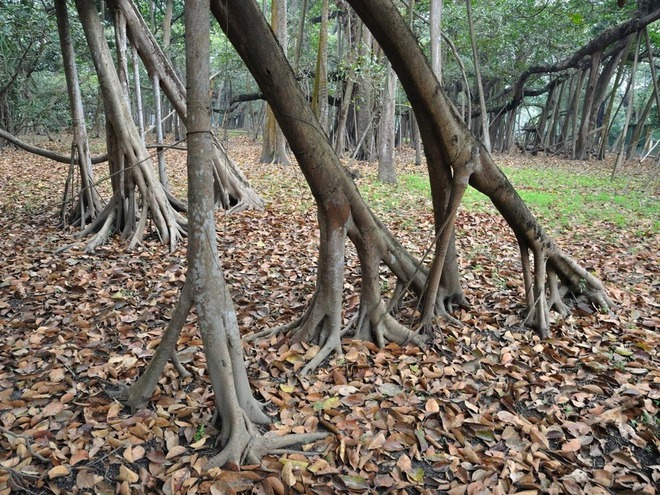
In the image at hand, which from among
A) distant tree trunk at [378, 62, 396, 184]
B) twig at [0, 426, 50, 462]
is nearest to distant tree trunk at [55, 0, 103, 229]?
twig at [0, 426, 50, 462]

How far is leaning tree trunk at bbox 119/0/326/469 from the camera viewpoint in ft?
8.80

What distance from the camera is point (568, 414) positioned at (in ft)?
10.9

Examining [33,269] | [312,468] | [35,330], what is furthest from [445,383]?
[33,269]

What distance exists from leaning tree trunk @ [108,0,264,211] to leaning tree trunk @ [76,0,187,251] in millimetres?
660

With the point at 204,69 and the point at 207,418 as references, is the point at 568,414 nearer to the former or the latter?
the point at 207,418

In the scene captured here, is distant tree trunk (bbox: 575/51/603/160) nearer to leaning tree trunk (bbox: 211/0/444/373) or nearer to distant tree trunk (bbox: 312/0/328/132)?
distant tree trunk (bbox: 312/0/328/132)

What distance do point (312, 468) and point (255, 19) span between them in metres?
2.89

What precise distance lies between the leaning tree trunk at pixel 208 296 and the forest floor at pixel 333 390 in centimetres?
14

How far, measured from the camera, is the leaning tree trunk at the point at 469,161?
12.1ft

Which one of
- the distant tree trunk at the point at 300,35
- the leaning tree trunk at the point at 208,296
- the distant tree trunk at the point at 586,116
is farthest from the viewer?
the distant tree trunk at the point at 586,116

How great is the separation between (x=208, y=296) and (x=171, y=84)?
5927 mm

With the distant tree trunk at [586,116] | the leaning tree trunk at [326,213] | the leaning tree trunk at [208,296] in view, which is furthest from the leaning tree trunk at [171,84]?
the distant tree trunk at [586,116]

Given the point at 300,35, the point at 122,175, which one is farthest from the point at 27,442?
the point at 300,35

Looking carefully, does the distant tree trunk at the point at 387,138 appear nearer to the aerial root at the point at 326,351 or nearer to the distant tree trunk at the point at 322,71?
the distant tree trunk at the point at 322,71
